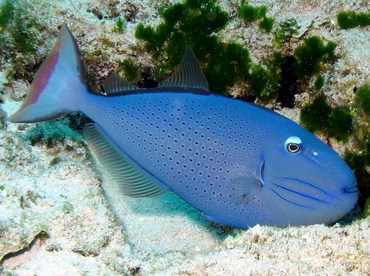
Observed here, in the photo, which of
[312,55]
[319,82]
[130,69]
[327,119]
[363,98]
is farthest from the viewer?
[130,69]

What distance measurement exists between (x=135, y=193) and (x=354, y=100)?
6.48ft

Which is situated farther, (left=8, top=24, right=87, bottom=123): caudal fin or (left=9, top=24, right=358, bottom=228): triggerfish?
(left=8, top=24, right=87, bottom=123): caudal fin

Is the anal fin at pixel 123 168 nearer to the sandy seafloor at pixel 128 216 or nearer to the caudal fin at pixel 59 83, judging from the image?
the caudal fin at pixel 59 83

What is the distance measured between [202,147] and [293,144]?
1.91 feet

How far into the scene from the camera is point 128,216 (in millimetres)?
3924

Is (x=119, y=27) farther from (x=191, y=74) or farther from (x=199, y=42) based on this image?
(x=191, y=74)

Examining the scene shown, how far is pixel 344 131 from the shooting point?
10.9 ft

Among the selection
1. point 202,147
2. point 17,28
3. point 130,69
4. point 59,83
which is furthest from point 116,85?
point 17,28

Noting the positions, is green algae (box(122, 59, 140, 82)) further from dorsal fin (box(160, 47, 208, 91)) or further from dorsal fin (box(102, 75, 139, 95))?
dorsal fin (box(160, 47, 208, 91))

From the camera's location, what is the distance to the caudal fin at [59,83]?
2701 millimetres

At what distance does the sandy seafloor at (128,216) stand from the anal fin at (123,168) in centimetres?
38

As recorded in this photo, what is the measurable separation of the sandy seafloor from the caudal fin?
2.02ft

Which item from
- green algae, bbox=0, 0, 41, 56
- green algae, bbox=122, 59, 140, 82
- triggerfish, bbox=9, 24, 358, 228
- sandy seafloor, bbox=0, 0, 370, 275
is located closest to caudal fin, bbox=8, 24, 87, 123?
triggerfish, bbox=9, 24, 358, 228

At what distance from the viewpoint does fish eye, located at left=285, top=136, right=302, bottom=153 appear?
7.88 ft
